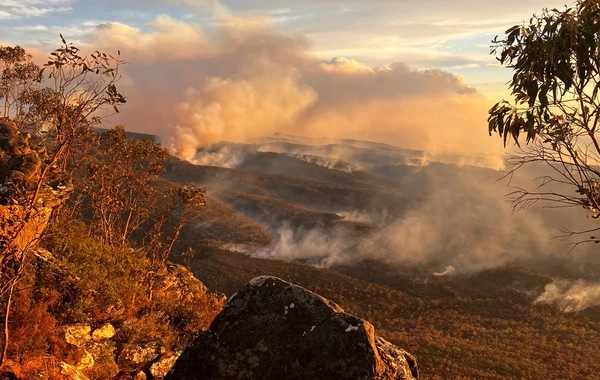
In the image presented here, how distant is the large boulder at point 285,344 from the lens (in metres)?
5.24

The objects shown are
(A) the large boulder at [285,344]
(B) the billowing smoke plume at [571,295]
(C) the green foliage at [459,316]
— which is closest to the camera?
(A) the large boulder at [285,344]

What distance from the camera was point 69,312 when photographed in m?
10.7

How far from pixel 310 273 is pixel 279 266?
617cm

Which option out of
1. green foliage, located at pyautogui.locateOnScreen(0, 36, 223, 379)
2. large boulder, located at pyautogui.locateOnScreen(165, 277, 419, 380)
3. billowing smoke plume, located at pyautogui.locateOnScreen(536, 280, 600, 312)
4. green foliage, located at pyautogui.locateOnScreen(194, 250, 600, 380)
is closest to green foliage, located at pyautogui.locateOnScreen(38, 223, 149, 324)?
green foliage, located at pyautogui.locateOnScreen(0, 36, 223, 379)

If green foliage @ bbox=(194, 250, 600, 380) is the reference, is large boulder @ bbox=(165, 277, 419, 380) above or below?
above

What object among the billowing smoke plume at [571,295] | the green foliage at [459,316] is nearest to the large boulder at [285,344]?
the green foliage at [459,316]

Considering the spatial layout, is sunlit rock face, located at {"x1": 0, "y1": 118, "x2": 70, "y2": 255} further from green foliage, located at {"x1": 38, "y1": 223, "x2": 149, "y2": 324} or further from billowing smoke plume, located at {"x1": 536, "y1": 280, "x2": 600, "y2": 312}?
billowing smoke plume, located at {"x1": 536, "y1": 280, "x2": 600, "y2": 312}

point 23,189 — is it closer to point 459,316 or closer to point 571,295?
point 459,316

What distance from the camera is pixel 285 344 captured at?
18.1 ft

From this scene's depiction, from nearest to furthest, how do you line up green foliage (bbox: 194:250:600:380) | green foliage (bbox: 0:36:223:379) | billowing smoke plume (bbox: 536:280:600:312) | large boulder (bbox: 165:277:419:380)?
large boulder (bbox: 165:277:419:380) → green foliage (bbox: 0:36:223:379) → green foliage (bbox: 194:250:600:380) → billowing smoke plume (bbox: 536:280:600:312)

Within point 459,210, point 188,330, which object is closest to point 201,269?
point 188,330

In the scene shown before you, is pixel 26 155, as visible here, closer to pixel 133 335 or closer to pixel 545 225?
pixel 133 335

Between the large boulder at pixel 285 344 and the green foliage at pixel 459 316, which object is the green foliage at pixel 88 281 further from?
the green foliage at pixel 459 316

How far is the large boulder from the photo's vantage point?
524 cm
